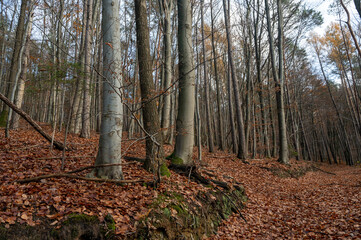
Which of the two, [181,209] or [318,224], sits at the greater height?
[181,209]

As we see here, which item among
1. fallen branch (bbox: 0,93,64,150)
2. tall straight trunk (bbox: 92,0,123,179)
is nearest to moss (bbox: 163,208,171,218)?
tall straight trunk (bbox: 92,0,123,179)

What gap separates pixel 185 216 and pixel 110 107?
8.04 ft

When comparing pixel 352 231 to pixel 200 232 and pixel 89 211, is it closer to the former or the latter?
pixel 200 232

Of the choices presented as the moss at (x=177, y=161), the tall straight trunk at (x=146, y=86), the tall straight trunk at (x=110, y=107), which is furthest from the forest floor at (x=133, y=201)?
the tall straight trunk at (x=146, y=86)

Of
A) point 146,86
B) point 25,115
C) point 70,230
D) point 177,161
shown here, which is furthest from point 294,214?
point 25,115

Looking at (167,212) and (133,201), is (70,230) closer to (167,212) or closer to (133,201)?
(133,201)

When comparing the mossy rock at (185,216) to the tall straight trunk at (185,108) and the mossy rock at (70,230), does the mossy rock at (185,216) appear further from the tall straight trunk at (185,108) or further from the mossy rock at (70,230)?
the tall straight trunk at (185,108)

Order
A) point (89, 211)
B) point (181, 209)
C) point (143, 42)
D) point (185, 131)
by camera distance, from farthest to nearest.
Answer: point (185, 131), point (143, 42), point (181, 209), point (89, 211)

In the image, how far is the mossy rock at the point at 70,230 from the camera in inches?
90.7

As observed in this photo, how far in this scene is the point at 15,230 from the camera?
231cm

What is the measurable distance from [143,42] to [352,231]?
599 cm

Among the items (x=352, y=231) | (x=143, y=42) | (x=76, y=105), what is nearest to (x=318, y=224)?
(x=352, y=231)

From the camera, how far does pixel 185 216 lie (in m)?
3.75

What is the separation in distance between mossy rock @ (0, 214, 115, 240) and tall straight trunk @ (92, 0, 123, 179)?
3.78ft
